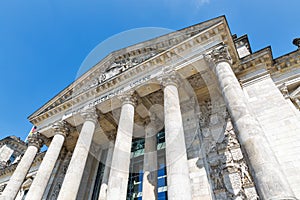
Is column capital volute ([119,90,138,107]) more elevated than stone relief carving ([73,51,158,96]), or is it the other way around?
stone relief carving ([73,51,158,96])

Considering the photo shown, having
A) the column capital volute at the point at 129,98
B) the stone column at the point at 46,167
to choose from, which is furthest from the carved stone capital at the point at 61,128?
the column capital volute at the point at 129,98

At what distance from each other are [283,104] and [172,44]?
655cm

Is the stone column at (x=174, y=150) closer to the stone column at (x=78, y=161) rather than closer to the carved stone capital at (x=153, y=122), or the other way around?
the carved stone capital at (x=153, y=122)

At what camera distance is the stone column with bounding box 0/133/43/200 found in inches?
467

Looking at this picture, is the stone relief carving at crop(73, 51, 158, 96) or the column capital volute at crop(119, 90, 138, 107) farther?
the stone relief carving at crop(73, 51, 158, 96)

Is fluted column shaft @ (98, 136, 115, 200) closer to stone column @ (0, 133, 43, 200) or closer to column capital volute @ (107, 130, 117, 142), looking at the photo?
column capital volute @ (107, 130, 117, 142)

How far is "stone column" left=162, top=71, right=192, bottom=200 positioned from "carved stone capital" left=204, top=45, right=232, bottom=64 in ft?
6.61

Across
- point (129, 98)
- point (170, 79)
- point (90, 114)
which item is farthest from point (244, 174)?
point (90, 114)

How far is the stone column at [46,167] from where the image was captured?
10742 mm

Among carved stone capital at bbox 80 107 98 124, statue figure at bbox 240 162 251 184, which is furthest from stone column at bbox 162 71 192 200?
carved stone capital at bbox 80 107 98 124

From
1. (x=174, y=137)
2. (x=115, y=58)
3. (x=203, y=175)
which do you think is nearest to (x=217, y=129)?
(x=203, y=175)

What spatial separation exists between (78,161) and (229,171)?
7255 mm

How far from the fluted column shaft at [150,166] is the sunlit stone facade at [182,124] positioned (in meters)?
0.05

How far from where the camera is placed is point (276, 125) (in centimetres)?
852
